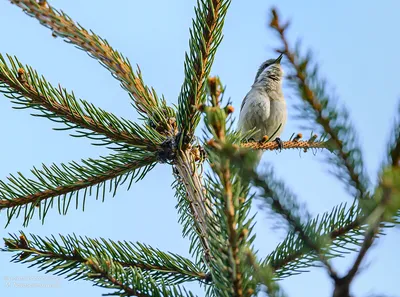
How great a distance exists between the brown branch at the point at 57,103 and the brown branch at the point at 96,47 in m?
0.19

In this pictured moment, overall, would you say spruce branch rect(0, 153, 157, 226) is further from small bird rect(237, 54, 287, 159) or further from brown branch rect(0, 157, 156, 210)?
small bird rect(237, 54, 287, 159)

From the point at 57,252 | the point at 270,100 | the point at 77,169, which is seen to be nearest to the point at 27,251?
the point at 57,252

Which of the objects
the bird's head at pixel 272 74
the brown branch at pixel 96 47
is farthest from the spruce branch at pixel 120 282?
the bird's head at pixel 272 74

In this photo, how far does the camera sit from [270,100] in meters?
6.01

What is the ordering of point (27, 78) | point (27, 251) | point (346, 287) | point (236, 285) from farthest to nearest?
point (27, 78) < point (27, 251) < point (236, 285) < point (346, 287)

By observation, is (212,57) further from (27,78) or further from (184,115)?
(27,78)

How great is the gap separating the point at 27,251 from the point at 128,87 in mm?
891

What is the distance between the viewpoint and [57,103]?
2.22m

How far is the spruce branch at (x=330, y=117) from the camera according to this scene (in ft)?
3.66

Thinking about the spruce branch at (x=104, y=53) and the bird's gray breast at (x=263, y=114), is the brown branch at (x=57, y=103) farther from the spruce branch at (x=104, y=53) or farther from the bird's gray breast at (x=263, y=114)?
the bird's gray breast at (x=263, y=114)

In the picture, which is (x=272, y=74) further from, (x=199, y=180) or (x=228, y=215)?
(x=228, y=215)

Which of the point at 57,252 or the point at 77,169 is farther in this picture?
the point at 77,169

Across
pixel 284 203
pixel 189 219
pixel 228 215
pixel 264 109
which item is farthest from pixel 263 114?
pixel 284 203

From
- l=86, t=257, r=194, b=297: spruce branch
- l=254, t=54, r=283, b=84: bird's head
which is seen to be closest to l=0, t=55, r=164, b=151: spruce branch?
l=86, t=257, r=194, b=297: spruce branch
